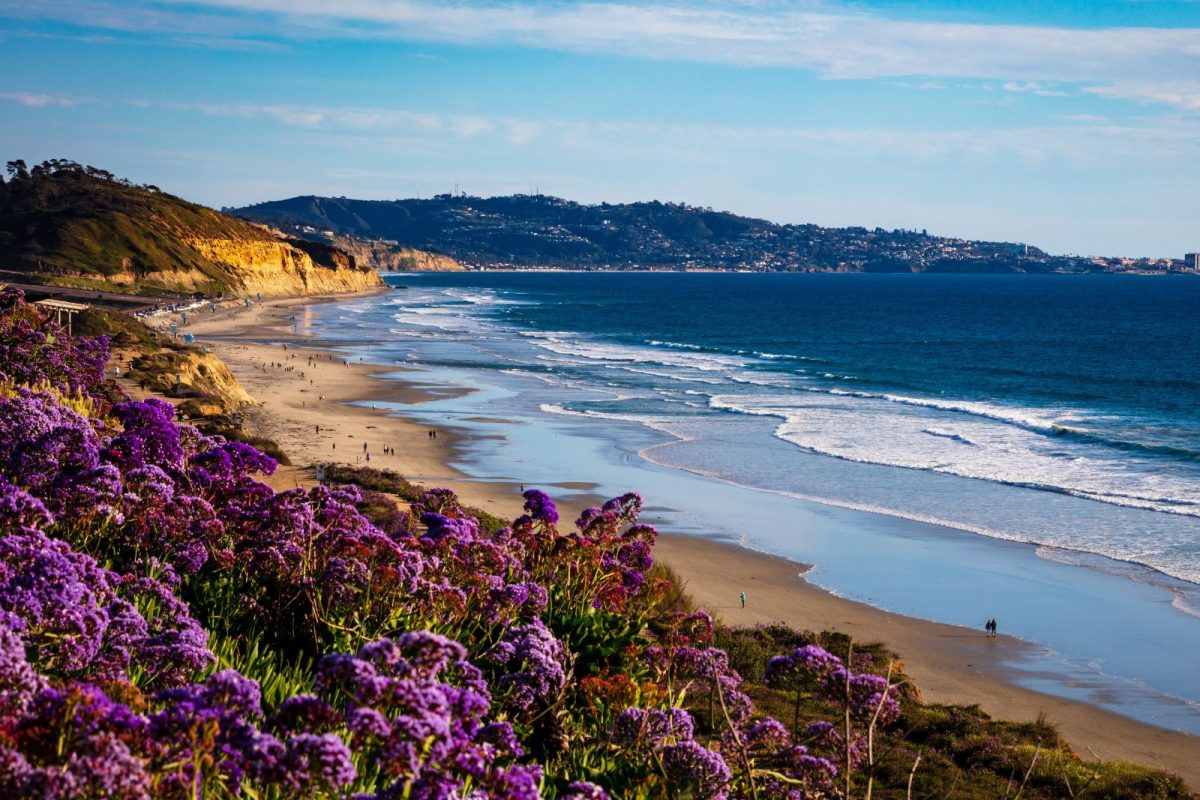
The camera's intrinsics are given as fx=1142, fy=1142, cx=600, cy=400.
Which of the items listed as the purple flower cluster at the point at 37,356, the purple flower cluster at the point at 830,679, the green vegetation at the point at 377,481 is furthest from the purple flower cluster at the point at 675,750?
the green vegetation at the point at 377,481

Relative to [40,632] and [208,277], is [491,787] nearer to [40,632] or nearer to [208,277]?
[40,632]

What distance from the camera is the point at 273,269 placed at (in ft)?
424

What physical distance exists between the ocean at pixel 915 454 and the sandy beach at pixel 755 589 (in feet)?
2.59

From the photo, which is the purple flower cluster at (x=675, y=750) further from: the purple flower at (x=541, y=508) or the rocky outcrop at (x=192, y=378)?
the rocky outcrop at (x=192, y=378)

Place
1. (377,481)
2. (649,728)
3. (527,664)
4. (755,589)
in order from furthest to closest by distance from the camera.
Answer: (377,481)
(755,589)
(527,664)
(649,728)

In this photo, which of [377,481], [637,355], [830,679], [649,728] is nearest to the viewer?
[830,679]

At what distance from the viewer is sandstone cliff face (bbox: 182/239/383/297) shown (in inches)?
4560

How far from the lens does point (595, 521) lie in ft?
31.9

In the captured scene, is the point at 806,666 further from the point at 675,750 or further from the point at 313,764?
the point at 313,764

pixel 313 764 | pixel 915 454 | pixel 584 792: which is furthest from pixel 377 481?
pixel 313 764

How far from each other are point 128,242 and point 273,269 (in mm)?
31710

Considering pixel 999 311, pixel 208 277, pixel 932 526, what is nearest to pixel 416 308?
pixel 208 277

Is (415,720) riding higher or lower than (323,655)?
higher

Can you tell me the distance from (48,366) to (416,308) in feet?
357
